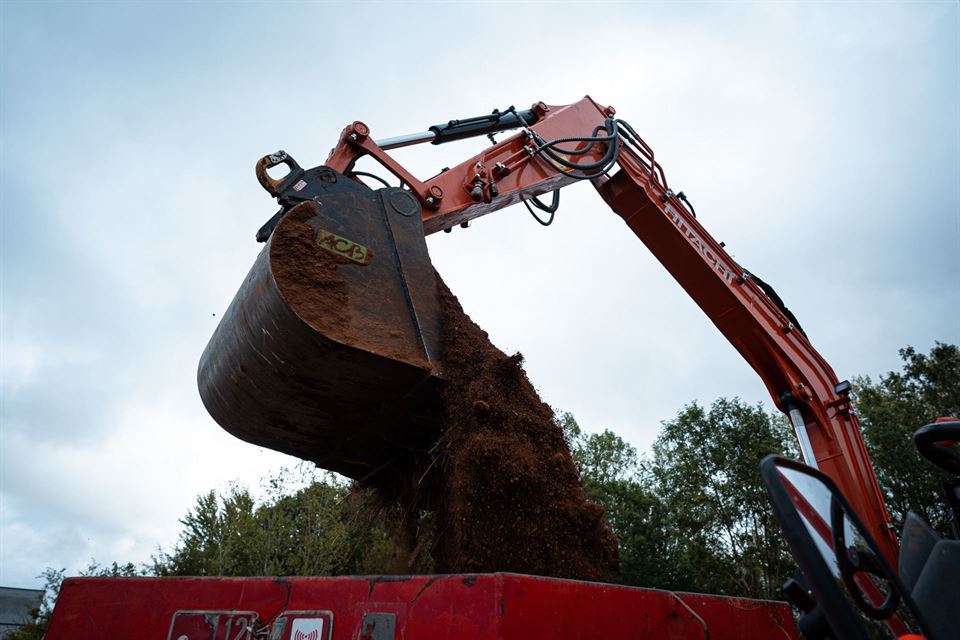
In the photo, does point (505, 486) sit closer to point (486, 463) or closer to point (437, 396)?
point (486, 463)

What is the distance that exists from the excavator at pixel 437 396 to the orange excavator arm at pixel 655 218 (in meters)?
0.01

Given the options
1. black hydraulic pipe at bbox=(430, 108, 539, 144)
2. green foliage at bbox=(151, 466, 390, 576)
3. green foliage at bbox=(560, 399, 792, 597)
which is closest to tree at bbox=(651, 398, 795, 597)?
green foliage at bbox=(560, 399, 792, 597)

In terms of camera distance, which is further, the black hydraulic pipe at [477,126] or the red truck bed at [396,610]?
the black hydraulic pipe at [477,126]

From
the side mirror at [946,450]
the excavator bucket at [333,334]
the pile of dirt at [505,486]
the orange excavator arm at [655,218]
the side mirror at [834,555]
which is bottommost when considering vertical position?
the side mirror at [834,555]

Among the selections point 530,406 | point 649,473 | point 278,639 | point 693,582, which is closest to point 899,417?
point 693,582

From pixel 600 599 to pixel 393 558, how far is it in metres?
2.13

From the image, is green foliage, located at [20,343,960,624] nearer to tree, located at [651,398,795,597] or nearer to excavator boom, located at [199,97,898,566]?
tree, located at [651,398,795,597]

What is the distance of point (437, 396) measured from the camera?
11.2 ft

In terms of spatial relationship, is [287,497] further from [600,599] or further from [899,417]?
[899,417]

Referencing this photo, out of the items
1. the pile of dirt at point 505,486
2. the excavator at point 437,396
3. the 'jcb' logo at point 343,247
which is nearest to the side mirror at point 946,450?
the excavator at point 437,396

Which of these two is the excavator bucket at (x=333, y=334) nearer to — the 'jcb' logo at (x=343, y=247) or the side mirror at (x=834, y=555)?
the 'jcb' logo at (x=343, y=247)

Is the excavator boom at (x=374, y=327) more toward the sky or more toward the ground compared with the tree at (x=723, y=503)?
more toward the ground

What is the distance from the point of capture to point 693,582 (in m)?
20.0

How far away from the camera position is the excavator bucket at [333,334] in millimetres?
3100
